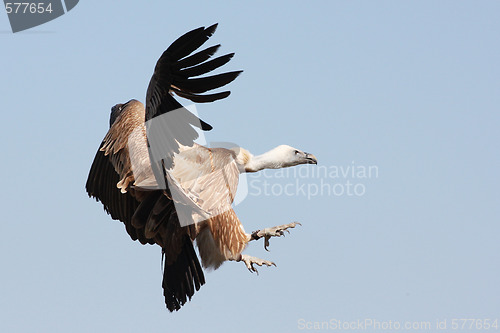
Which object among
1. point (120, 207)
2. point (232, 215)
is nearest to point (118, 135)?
point (120, 207)

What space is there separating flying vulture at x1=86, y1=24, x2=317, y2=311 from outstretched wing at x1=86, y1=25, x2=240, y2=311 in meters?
0.01

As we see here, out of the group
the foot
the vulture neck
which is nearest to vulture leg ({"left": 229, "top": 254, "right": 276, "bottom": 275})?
the foot

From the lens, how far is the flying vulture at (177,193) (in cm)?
984

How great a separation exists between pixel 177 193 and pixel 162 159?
77 centimetres

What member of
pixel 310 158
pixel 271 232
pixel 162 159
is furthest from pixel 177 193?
pixel 310 158

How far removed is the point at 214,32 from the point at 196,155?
2.95 metres

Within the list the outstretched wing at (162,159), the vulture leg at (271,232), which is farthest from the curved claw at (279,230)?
the outstretched wing at (162,159)

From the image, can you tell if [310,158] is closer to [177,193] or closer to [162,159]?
[177,193]

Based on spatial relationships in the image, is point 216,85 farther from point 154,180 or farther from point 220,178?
point 220,178

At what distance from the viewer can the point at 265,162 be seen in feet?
37.2

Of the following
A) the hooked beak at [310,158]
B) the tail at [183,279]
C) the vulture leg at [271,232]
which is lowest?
the tail at [183,279]

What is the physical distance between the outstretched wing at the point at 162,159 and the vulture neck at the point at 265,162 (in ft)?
4.53

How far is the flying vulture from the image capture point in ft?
32.3

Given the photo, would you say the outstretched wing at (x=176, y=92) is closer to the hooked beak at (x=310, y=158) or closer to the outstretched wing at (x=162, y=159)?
the outstretched wing at (x=162, y=159)
